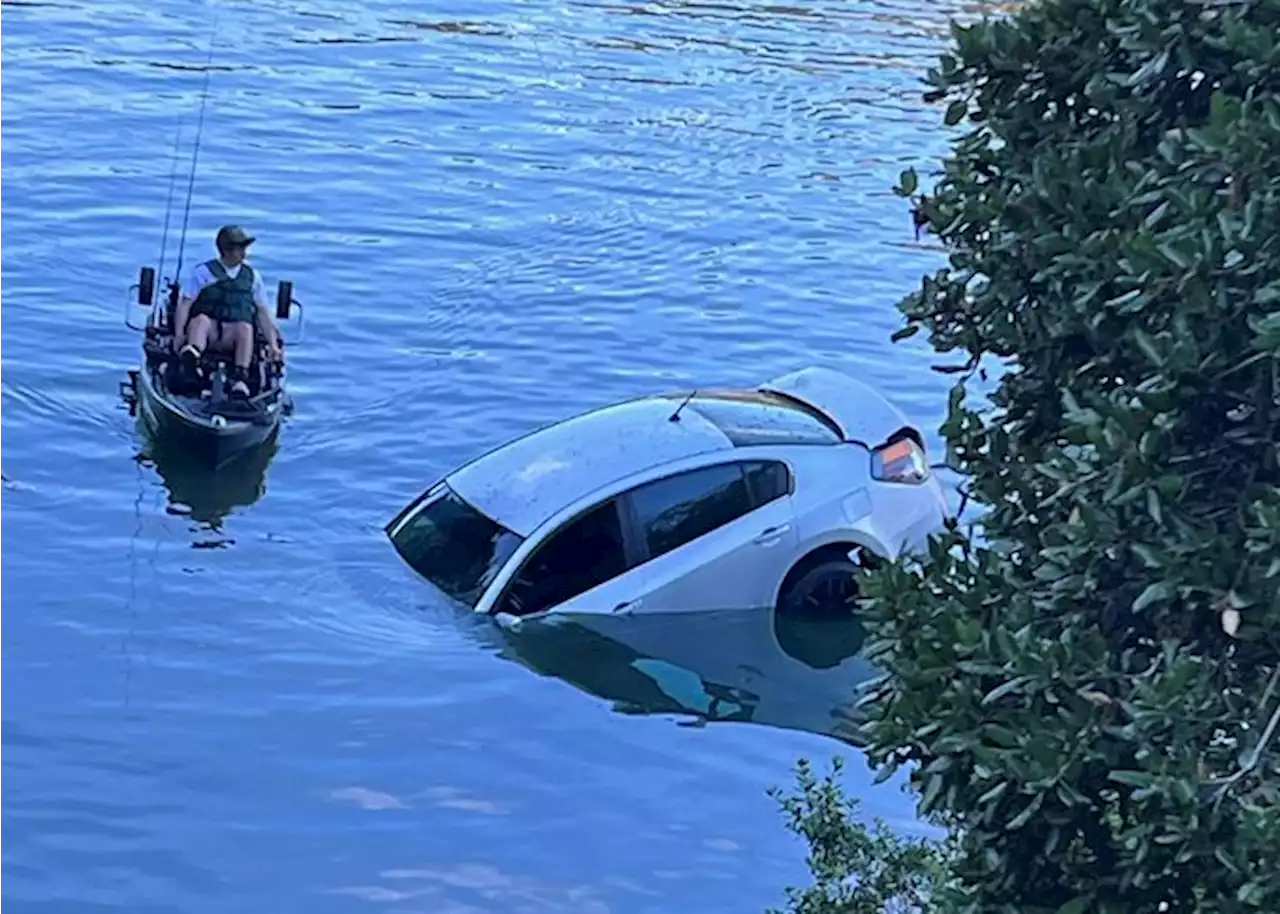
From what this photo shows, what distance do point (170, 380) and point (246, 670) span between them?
4714mm

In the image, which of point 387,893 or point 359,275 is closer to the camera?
point 387,893

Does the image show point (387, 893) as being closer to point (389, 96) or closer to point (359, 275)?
point (359, 275)

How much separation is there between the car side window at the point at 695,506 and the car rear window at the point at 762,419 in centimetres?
33

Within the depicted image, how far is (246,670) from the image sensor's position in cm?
1633

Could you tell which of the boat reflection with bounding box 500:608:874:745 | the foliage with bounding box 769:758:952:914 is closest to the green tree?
the foliage with bounding box 769:758:952:914

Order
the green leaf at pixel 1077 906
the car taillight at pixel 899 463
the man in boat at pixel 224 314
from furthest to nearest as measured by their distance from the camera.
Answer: the man in boat at pixel 224 314 < the car taillight at pixel 899 463 < the green leaf at pixel 1077 906

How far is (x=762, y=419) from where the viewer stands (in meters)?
17.7

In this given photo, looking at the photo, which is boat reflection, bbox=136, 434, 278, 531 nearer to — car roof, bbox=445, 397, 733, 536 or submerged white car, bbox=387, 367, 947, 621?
car roof, bbox=445, 397, 733, 536

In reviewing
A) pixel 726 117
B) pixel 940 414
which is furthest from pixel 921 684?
pixel 726 117

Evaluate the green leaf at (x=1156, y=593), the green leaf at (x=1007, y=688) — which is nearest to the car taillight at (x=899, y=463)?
the green leaf at (x=1007, y=688)

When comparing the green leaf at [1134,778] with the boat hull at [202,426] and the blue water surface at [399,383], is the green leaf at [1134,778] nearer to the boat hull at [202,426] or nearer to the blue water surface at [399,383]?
the blue water surface at [399,383]

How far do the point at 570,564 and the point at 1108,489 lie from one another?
38.7 ft

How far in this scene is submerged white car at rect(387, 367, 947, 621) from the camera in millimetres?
16766

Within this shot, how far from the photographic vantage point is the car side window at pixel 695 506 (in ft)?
55.3
